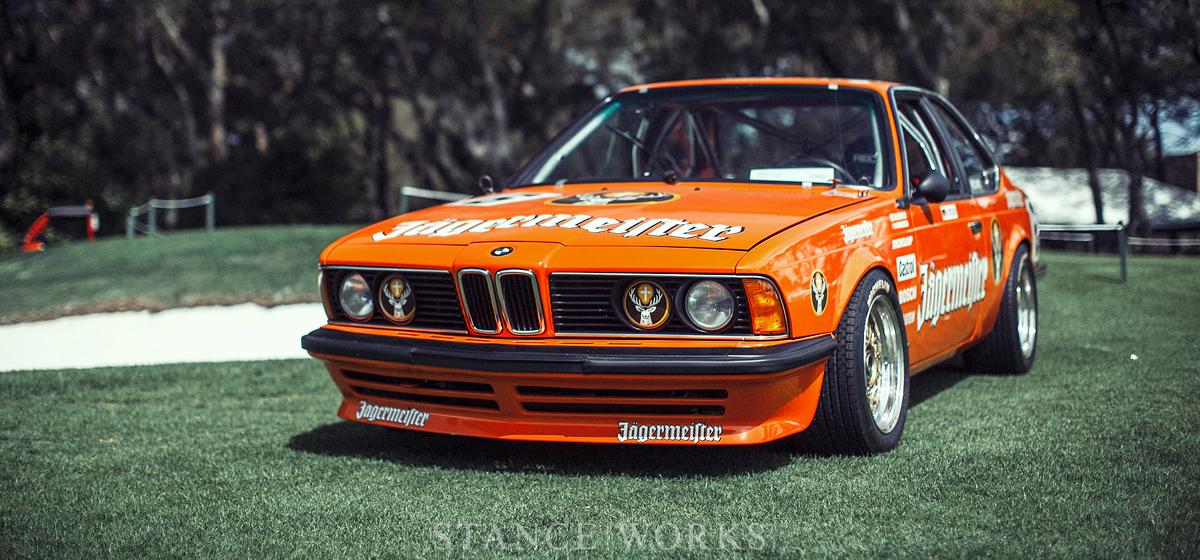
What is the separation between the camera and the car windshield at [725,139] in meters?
4.60

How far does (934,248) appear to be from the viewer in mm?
4531

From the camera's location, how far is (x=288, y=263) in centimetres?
1145

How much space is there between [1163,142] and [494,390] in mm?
31197

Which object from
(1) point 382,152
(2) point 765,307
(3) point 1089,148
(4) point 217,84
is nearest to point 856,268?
(2) point 765,307

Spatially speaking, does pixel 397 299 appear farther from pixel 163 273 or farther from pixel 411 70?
pixel 411 70

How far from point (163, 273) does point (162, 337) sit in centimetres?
274

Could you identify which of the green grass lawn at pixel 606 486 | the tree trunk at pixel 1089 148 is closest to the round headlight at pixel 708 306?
the green grass lawn at pixel 606 486

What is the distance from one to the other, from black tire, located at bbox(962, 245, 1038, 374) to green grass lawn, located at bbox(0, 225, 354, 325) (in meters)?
6.30

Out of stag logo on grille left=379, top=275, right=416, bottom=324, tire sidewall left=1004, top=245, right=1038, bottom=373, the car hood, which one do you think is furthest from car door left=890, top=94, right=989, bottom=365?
stag logo on grille left=379, top=275, right=416, bottom=324

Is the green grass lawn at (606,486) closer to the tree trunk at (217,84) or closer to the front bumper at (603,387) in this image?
the front bumper at (603,387)

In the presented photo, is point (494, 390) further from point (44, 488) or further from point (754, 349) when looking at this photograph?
point (44, 488)

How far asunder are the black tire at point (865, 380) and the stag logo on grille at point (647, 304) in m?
0.62

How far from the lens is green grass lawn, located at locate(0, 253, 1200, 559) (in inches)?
117

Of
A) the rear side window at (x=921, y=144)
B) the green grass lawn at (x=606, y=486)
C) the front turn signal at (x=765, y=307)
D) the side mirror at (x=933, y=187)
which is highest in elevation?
the rear side window at (x=921, y=144)
